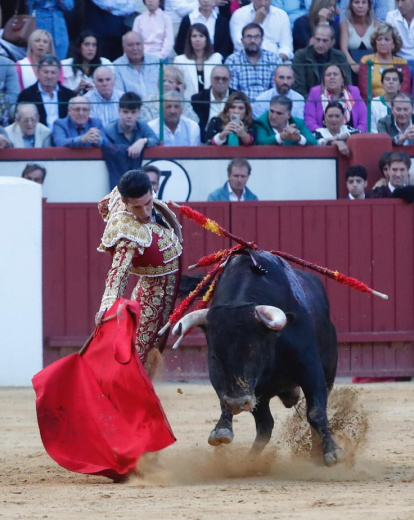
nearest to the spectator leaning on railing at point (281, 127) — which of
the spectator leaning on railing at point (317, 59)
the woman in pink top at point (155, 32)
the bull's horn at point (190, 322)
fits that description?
the spectator leaning on railing at point (317, 59)

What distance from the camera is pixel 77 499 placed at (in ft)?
14.3

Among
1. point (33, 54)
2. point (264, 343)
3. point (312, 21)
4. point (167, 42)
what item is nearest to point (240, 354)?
point (264, 343)

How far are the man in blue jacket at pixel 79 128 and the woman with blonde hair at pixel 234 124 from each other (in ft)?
2.76

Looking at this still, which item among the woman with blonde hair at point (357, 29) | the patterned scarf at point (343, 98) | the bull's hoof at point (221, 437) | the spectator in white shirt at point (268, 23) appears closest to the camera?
the bull's hoof at point (221, 437)

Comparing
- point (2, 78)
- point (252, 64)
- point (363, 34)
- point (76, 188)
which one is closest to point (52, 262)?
point (76, 188)

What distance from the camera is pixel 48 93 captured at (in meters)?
9.05

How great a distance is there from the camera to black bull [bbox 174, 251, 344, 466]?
4.64 m

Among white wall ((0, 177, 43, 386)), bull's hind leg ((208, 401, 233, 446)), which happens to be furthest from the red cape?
white wall ((0, 177, 43, 386))

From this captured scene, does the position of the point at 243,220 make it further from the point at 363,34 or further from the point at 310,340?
the point at 310,340

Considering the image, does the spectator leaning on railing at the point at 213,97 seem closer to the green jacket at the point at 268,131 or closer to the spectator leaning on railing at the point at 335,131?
the green jacket at the point at 268,131

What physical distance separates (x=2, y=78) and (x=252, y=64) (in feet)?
6.23

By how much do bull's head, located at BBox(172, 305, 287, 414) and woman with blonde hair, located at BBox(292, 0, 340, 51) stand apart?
5.50m

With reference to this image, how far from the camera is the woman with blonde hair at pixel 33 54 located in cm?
912

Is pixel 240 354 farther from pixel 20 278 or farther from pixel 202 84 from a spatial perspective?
pixel 202 84
